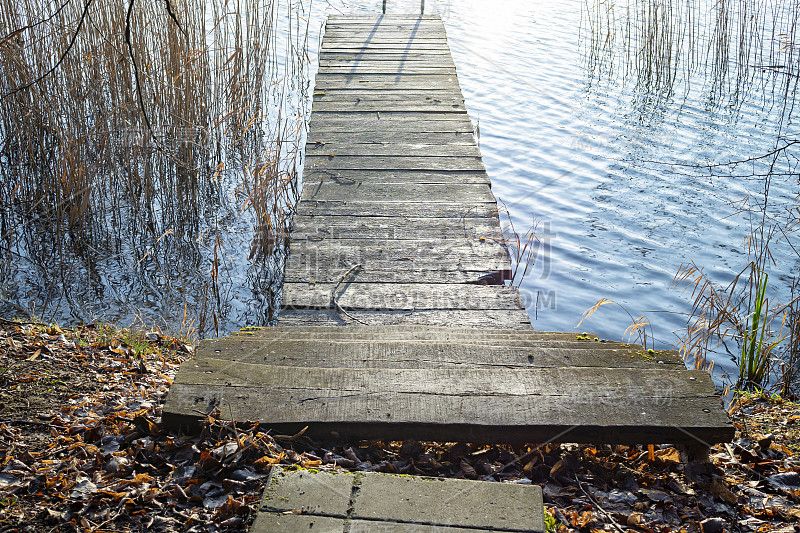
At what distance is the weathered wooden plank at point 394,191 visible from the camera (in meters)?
3.65

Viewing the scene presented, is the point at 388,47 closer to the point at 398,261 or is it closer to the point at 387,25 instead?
the point at 387,25

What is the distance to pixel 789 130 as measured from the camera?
6.53 metres

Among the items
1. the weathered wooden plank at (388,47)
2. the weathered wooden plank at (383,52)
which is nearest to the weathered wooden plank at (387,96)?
the weathered wooden plank at (383,52)

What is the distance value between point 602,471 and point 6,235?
3.85 metres

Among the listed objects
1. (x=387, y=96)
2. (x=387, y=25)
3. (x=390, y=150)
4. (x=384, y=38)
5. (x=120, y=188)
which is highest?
(x=387, y=25)

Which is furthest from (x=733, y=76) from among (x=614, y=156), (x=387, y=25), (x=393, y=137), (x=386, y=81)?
(x=393, y=137)

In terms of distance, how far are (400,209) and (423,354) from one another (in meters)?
1.68

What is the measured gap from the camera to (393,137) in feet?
14.8

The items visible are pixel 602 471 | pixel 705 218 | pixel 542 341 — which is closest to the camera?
pixel 602 471

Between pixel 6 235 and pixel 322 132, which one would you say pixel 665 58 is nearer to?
pixel 322 132

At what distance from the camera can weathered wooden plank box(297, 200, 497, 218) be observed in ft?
11.3

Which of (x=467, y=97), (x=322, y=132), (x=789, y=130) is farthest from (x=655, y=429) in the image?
(x=467, y=97)

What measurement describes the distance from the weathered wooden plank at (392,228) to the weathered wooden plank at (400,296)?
18.0 inches

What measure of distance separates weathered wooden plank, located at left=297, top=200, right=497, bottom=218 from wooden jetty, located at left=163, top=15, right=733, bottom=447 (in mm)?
12
